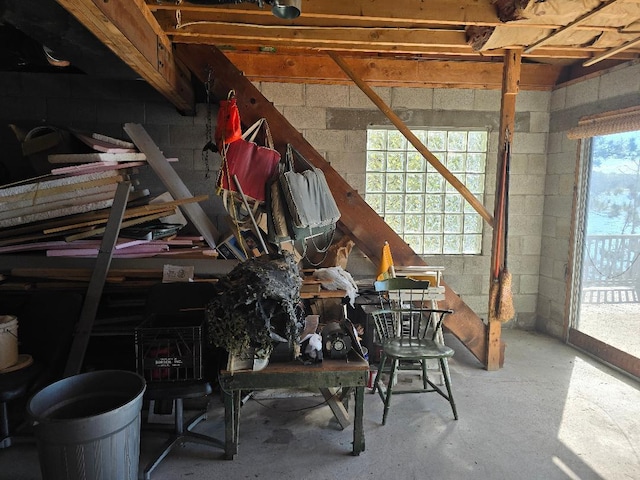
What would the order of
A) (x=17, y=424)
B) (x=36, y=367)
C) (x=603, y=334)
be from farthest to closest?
(x=603, y=334) < (x=17, y=424) < (x=36, y=367)

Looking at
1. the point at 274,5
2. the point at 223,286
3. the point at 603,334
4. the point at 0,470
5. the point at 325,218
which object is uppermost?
the point at 274,5

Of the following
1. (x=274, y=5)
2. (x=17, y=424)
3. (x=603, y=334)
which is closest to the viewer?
(x=274, y=5)

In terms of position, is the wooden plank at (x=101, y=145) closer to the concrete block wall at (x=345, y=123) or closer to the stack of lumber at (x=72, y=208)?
the stack of lumber at (x=72, y=208)

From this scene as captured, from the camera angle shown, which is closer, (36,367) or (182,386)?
(182,386)

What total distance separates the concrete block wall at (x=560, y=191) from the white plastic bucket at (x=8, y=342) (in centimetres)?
489

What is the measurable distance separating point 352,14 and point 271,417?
284 cm

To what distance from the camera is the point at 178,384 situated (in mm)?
2445

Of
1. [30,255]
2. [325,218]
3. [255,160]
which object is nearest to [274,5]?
[255,160]

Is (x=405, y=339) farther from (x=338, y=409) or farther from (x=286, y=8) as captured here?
(x=286, y=8)

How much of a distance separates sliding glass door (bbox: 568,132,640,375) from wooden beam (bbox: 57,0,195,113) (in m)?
3.95

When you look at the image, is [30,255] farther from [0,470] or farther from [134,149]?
[0,470]

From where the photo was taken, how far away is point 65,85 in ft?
12.8

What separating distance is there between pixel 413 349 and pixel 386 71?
2.84m

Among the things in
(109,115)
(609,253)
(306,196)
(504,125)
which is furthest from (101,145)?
(609,253)
